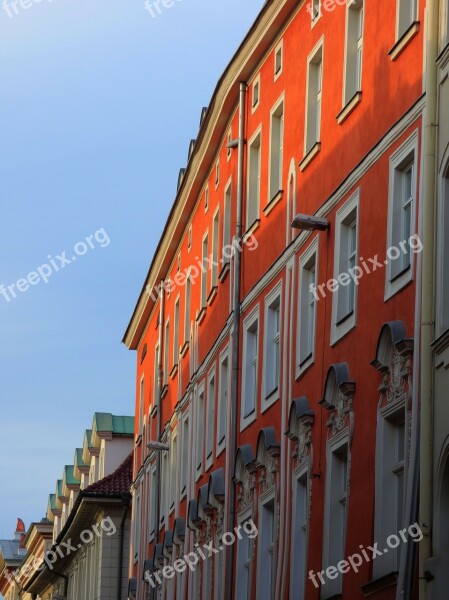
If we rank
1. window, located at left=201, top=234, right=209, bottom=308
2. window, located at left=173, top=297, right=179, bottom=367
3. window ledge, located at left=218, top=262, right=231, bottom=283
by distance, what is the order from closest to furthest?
window ledge, located at left=218, top=262, right=231, bottom=283 → window, located at left=201, top=234, right=209, bottom=308 → window, located at left=173, top=297, right=179, bottom=367

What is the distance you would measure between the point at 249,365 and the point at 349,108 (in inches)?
321

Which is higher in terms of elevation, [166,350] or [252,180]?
[166,350]

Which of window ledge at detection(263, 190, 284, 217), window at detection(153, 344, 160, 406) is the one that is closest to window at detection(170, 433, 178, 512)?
window at detection(153, 344, 160, 406)

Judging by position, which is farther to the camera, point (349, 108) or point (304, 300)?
point (304, 300)

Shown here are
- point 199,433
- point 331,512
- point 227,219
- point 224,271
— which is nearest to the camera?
point 331,512

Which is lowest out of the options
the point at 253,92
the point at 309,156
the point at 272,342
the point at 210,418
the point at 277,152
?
the point at 272,342

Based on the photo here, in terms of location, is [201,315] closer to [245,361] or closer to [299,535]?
[245,361]

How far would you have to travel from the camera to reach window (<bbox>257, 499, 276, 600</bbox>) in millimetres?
28391

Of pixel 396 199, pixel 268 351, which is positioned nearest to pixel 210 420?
pixel 268 351

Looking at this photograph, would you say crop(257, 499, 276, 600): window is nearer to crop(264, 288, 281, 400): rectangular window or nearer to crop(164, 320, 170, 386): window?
crop(264, 288, 281, 400): rectangular window

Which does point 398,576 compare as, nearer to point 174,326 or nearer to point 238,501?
point 238,501

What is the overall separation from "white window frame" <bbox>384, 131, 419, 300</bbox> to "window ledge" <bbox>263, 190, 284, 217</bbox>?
6818 millimetres

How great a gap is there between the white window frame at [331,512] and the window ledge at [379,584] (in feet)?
5.24

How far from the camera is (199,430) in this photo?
37.5 metres
